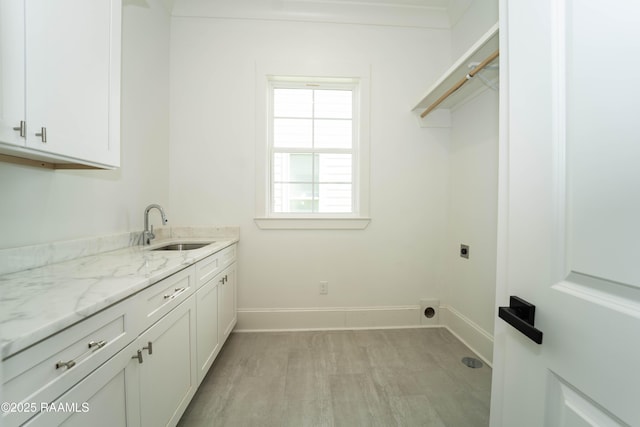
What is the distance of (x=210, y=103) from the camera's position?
84.4 inches

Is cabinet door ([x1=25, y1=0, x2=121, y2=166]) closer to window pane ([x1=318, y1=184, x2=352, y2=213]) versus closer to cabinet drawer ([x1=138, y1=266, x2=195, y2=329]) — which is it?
cabinet drawer ([x1=138, y1=266, x2=195, y2=329])

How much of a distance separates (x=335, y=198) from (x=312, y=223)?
38 cm

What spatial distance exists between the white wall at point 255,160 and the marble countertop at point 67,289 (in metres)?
0.97

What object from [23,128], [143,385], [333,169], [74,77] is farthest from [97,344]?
[333,169]

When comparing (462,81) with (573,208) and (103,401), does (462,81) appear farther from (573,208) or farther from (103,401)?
(103,401)

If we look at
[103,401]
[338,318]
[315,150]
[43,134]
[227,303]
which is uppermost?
[315,150]

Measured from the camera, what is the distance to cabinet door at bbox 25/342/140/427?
1.90 feet

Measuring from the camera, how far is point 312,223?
221 centimetres

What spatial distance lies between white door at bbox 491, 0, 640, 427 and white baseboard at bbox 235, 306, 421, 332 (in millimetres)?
1639

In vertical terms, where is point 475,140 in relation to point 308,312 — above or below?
above

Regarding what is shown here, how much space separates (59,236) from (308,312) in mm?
1830

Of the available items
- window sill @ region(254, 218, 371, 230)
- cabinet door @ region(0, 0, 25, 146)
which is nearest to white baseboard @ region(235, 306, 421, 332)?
window sill @ region(254, 218, 371, 230)

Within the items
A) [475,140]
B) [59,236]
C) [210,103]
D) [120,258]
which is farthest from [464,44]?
[59,236]

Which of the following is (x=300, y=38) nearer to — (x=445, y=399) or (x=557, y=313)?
(x=557, y=313)
